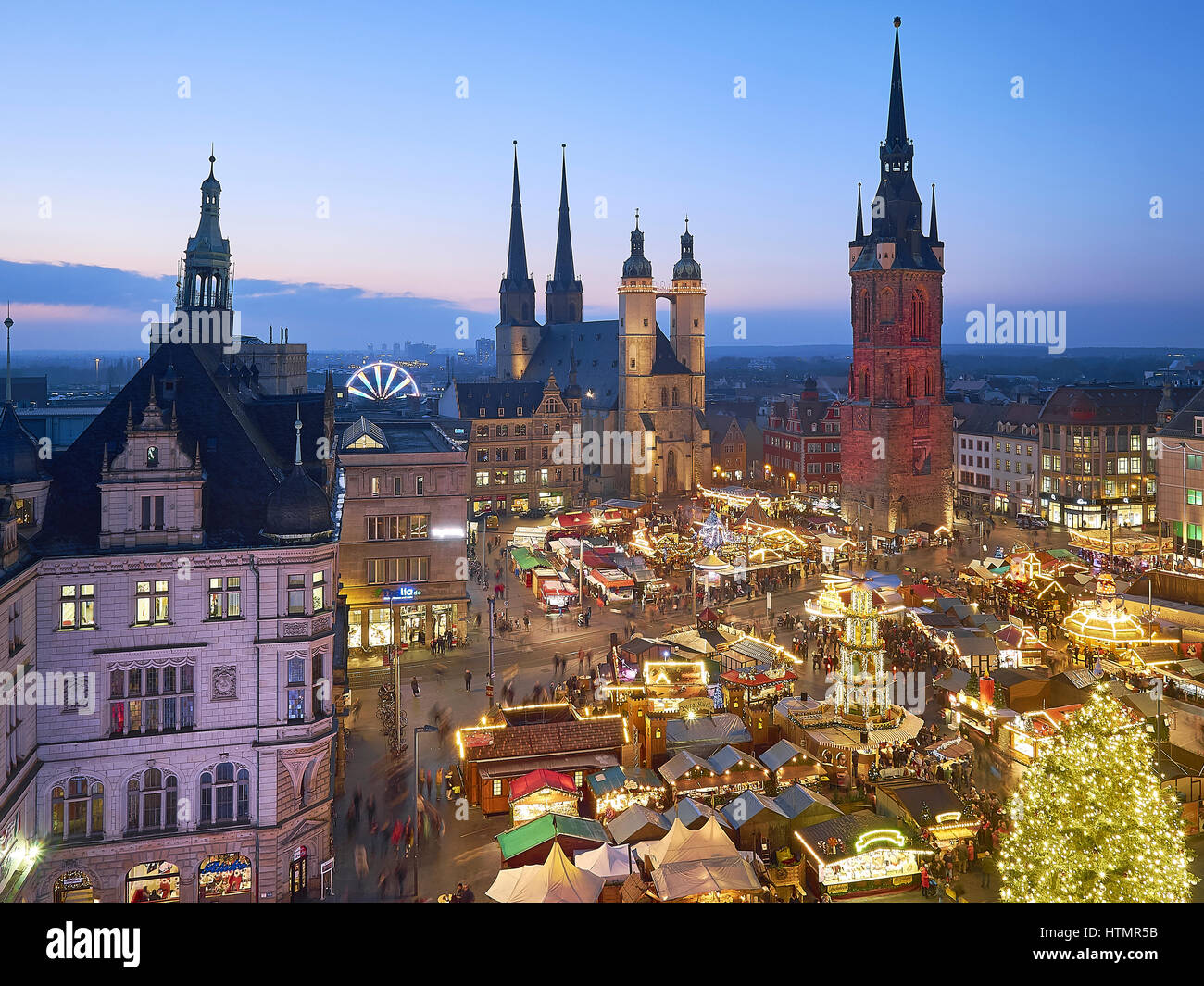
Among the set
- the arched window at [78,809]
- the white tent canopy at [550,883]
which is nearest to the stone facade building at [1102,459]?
the white tent canopy at [550,883]

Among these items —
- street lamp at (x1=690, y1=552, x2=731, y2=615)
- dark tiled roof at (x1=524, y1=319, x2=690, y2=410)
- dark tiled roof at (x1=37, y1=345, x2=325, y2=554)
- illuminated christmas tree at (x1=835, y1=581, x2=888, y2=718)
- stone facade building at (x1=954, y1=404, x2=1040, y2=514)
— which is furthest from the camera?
dark tiled roof at (x1=524, y1=319, x2=690, y2=410)

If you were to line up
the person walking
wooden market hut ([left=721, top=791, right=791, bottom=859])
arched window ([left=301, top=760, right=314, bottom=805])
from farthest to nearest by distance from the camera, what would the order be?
wooden market hut ([left=721, top=791, right=791, bottom=859])
arched window ([left=301, top=760, right=314, bottom=805])
the person walking

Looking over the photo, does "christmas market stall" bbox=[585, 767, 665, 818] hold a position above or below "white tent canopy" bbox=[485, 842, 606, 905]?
below

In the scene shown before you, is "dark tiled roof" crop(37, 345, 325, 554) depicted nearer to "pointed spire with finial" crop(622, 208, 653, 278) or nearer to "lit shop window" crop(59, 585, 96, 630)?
"lit shop window" crop(59, 585, 96, 630)

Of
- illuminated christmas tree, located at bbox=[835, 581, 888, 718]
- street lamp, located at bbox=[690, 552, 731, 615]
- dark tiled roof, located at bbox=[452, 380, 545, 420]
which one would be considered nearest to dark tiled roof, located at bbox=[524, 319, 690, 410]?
dark tiled roof, located at bbox=[452, 380, 545, 420]

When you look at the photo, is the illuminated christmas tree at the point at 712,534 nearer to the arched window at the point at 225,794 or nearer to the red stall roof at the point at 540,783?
the red stall roof at the point at 540,783

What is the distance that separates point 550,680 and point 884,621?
16440 millimetres

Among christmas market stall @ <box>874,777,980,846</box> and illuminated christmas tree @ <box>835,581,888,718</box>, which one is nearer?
christmas market stall @ <box>874,777,980,846</box>

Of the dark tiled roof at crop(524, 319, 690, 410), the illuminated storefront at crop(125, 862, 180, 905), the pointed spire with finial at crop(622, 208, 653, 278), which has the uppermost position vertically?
the pointed spire with finial at crop(622, 208, 653, 278)

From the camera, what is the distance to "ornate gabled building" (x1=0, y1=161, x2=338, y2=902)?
842 inches

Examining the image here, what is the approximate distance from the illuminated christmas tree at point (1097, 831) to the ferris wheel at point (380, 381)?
81.6 meters

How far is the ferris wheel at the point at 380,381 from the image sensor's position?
92.6 meters

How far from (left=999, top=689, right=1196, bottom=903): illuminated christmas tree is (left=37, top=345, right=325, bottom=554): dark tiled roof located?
57.6 feet
